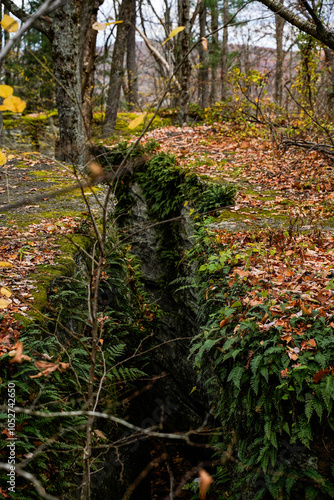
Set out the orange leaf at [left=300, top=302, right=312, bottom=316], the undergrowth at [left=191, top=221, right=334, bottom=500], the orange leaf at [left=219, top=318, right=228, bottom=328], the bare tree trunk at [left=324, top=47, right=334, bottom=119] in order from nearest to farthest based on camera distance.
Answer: the undergrowth at [left=191, top=221, right=334, bottom=500], the orange leaf at [left=300, top=302, right=312, bottom=316], the orange leaf at [left=219, top=318, right=228, bottom=328], the bare tree trunk at [left=324, top=47, right=334, bottom=119]

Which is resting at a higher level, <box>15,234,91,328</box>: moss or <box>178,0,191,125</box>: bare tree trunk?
<box>178,0,191,125</box>: bare tree trunk

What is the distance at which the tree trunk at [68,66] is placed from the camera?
872 cm

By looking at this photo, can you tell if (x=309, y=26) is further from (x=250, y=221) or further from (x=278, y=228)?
(x=278, y=228)

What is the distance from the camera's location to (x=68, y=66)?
29.7 ft

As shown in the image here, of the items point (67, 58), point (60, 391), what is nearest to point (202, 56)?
point (67, 58)

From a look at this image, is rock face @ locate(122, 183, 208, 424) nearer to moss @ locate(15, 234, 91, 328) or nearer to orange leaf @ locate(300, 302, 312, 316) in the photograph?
moss @ locate(15, 234, 91, 328)

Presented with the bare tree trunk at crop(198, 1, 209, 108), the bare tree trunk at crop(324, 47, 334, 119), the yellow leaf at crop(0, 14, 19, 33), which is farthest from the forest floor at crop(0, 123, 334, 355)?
the bare tree trunk at crop(198, 1, 209, 108)

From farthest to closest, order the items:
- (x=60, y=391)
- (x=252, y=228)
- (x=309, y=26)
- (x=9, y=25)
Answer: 1. (x=309, y=26)
2. (x=252, y=228)
3. (x=60, y=391)
4. (x=9, y=25)

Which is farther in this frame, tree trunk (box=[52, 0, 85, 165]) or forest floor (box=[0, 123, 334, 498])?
tree trunk (box=[52, 0, 85, 165])

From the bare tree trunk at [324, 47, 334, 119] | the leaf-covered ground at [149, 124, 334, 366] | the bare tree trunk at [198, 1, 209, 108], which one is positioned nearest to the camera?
the leaf-covered ground at [149, 124, 334, 366]

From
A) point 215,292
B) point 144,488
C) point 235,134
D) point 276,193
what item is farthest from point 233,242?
point 235,134

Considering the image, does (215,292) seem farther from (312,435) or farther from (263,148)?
(263,148)

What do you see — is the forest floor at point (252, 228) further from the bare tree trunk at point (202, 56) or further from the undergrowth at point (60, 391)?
the bare tree trunk at point (202, 56)

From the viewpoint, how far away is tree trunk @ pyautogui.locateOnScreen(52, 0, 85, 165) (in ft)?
28.6
